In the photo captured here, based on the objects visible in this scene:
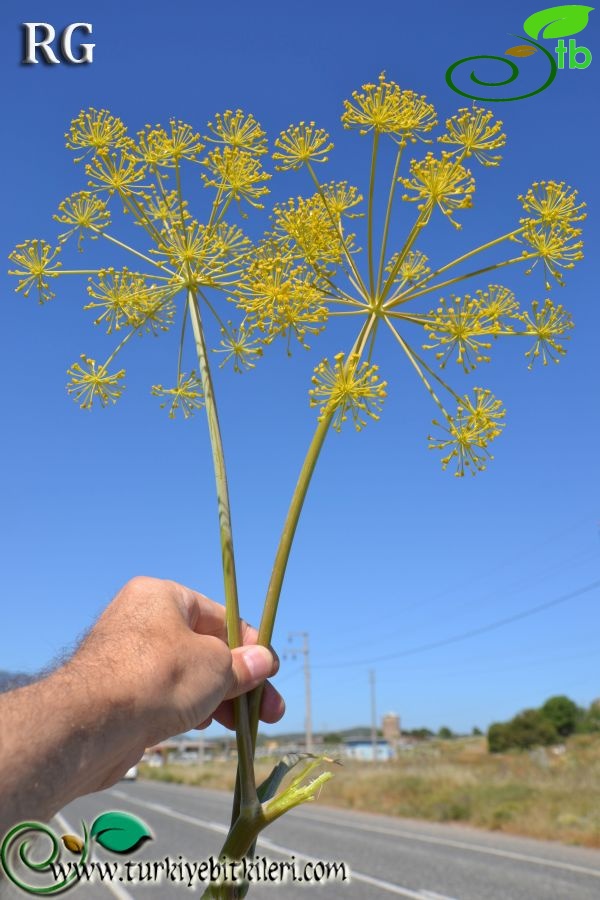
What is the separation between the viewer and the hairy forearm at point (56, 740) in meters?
1.11

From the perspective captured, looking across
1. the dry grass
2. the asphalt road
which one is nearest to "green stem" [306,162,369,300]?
the asphalt road

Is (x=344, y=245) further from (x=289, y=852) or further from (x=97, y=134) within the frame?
(x=289, y=852)

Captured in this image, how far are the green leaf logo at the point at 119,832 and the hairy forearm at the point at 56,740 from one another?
16cm

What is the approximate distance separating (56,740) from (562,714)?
2760 inches

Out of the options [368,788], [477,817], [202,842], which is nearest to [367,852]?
[202,842]

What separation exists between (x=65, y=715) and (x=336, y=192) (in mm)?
1281

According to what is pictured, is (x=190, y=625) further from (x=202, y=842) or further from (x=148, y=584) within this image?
(x=202, y=842)

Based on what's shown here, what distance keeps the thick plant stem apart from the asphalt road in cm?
701

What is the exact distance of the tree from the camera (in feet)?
214

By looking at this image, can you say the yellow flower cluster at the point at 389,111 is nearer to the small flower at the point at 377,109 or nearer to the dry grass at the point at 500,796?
the small flower at the point at 377,109

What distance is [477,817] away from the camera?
942 inches

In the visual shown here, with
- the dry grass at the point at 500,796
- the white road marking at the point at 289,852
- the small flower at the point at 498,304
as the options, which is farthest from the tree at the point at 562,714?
the small flower at the point at 498,304

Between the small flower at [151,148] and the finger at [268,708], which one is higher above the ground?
the small flower at [151,148]

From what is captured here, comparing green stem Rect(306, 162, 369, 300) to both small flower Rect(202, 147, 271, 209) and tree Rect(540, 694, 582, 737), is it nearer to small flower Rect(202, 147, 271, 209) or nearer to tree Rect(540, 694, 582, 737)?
small flower Rect(202, 147, 271, 209)
